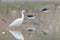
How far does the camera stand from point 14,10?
15.9m

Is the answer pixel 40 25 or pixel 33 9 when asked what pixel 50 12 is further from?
pixel 40 25

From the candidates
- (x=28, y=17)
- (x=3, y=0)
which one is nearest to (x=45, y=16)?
(x=28, y=17)

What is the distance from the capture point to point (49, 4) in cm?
1758

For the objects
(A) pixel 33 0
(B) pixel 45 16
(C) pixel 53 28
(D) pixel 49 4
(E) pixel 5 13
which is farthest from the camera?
(A) pixel 33 0

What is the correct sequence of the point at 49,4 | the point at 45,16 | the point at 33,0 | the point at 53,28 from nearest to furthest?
the point at 53,28, the point at 45,16, the point at 49,4, the point at 33,0

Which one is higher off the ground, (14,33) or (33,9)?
(14,33)

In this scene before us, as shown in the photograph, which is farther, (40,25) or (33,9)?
(33,9)

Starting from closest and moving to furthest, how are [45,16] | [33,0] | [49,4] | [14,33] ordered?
1. [14,33]
2. [45,16]
3. [49,4]
4. [33,0]

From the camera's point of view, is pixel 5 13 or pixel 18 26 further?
pixel 5 13

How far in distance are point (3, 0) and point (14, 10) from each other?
8.16 ft

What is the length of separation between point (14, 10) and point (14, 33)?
205 inches

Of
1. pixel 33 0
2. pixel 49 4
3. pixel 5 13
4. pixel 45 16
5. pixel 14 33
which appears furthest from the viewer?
pixel 33 0

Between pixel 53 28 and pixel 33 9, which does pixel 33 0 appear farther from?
pixel 53 28

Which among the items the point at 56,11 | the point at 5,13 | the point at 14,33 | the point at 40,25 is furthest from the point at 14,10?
the point at 14,33
